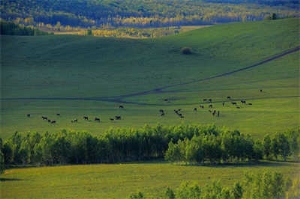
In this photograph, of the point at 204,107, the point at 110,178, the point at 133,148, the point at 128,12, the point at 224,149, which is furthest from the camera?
the point at 128,12

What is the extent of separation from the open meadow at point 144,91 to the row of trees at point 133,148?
133 cm

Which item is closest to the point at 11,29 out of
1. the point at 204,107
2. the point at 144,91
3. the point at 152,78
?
the point at 152,78

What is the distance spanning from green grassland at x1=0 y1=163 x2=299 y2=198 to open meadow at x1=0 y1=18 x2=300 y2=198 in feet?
0.15

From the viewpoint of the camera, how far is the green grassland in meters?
30.1

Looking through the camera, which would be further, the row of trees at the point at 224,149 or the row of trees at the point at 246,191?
the row of trees at the point at 224,149

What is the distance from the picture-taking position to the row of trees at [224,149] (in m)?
38.1

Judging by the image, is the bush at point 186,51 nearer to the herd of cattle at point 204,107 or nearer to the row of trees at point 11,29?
the row of trees at point 11,29

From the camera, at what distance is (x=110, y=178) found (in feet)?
111

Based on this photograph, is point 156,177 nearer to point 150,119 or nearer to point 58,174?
point 58,174

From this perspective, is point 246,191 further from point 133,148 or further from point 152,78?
point 152,78

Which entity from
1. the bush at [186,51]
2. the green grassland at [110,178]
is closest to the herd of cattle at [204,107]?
the green grassland at [110,178]

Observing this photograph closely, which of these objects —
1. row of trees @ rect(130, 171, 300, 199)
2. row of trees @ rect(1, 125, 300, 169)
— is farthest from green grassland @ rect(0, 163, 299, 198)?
row of trees @ rect(130, 171, 300, 199)

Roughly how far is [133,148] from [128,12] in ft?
418

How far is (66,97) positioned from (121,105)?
7775 mm
